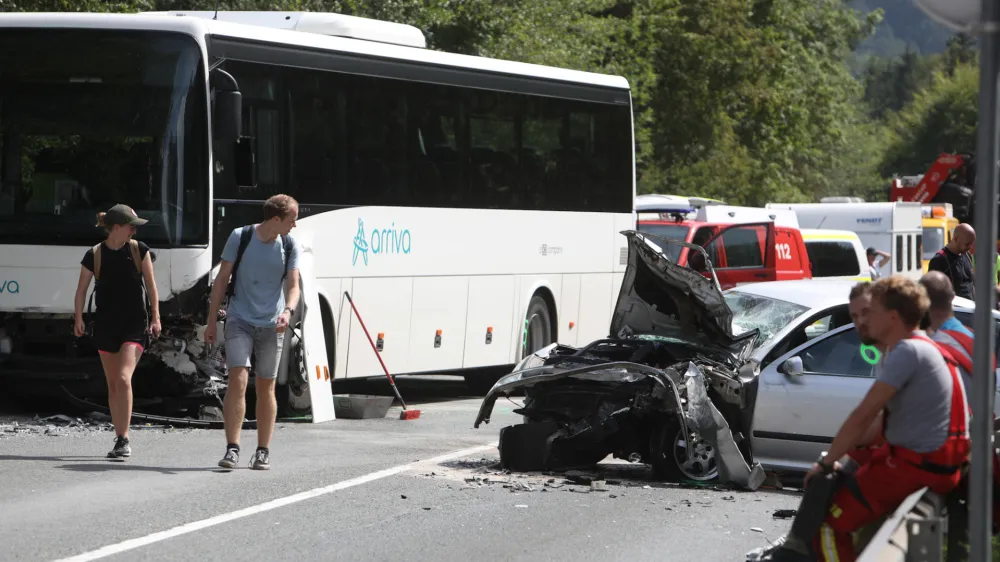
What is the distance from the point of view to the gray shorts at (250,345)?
10523 mm

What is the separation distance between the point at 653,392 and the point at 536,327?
25.2ft

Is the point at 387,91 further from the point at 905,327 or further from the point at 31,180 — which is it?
the point at 905,327

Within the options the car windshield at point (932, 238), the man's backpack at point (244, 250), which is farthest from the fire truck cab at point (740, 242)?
the man's backpack at point (244, 250)

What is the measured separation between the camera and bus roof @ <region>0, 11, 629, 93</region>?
13438 mm

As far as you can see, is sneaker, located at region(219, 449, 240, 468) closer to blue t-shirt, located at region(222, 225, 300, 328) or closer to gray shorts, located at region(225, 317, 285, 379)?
gray shorts, located at region(225, 317, 285, 379)

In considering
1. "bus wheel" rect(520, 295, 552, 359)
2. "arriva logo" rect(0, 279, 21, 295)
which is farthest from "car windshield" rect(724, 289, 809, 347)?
"bus wheel" rect(520, 295, 552, 359)

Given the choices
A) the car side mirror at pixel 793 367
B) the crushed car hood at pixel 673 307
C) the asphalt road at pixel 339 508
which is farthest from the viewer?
the crushed car hood at pixel 673 307

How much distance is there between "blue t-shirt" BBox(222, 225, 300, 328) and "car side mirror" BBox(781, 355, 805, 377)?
3.38 meters

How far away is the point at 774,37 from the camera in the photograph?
1743 inches

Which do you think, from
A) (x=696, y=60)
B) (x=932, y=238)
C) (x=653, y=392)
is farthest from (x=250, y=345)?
(x=696, y=60)

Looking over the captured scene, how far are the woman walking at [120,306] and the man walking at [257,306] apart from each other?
0.76 m

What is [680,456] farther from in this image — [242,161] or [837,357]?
[242,161]

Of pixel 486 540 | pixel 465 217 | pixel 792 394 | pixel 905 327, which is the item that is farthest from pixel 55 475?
pixel 465 217

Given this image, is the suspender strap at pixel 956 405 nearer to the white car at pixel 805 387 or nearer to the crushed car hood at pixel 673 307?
the white car at pixel 805 387
